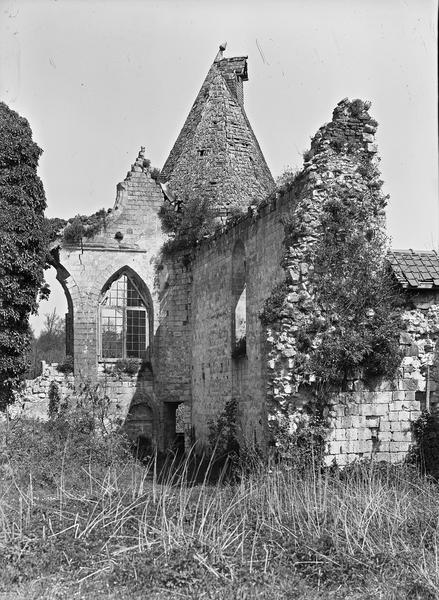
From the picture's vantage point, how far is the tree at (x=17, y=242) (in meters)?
21.3

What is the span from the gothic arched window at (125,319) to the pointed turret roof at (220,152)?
3.00 meters

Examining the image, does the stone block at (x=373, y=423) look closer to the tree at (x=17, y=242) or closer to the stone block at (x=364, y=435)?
the stone block at (x=364, y=435)

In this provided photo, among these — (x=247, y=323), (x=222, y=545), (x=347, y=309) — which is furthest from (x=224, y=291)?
(x=222, y=545)

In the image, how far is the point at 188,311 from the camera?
2423 cm

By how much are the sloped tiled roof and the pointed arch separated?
Answer: 9694 mm

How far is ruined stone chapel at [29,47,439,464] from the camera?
15.6 m

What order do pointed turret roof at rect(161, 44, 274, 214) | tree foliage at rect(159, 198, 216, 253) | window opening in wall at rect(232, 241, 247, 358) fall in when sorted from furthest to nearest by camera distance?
pointed turret roof at rect(161, 44, 274, 214)
tree foliage at rect(159, 198, 216, 253)
window opening in wall at rect(232, 241, 247, 358)

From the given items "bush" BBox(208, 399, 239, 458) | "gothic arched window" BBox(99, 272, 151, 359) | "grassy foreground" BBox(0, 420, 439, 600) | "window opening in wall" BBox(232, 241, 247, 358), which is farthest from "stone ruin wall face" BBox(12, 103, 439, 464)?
"grassy foreground" BBox(0, 420, 439, 600)

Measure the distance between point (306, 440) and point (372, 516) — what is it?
436 centimetres

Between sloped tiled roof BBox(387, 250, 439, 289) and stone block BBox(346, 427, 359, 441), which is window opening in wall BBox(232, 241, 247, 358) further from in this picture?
stone block BBox(346, 427, 359, 441)

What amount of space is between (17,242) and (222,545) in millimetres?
13008

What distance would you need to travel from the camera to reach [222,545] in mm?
10227

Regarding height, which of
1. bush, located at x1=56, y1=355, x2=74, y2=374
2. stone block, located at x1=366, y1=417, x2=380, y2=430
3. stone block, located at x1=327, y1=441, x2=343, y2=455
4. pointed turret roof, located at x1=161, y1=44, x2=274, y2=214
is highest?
pointed turret roof, located at x1=161, y1=44, x2=274, y2=214

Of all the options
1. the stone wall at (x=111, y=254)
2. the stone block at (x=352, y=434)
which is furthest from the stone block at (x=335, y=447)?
the stone wall at (x=111, y=254)
